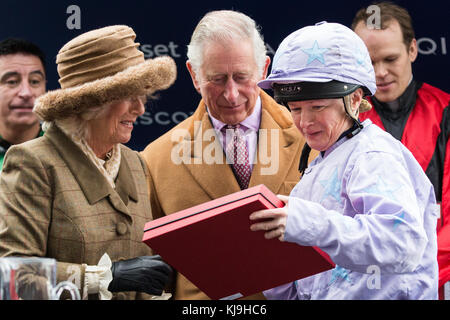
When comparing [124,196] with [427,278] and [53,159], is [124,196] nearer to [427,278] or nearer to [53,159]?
[53,159]

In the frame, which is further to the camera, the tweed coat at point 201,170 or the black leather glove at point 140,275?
the tweed coat at point 201,170

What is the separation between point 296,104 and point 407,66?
1637mm

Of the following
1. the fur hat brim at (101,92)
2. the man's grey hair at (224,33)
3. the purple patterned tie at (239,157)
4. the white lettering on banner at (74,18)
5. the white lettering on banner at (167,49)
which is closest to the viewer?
the fur hat brim at (101,92)

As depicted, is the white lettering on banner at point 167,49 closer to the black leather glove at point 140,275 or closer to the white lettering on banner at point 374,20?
the white lettering on banner at point 374,20

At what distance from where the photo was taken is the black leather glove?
2.87 m

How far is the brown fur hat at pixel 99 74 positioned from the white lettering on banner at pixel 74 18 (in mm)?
668

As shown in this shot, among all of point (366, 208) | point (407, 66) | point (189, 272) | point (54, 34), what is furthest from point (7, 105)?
point (366, 208)

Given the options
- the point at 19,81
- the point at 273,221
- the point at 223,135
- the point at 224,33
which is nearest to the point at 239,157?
the point at 223,135

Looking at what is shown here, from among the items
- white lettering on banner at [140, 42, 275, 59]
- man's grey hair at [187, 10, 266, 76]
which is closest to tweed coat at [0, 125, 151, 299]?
man's grey hair at [187, 10, 266, 76]

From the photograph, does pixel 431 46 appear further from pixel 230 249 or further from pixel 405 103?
pixel 230 249

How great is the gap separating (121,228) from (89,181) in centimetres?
22

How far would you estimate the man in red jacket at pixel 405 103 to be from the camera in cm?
397

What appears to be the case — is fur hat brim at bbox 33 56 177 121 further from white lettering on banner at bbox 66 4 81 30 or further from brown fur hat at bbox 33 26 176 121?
white lettering on banner at bbox 66 4 81 30

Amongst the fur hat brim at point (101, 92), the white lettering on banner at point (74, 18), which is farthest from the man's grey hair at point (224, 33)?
the white lettering on banner at point (74, 18)
